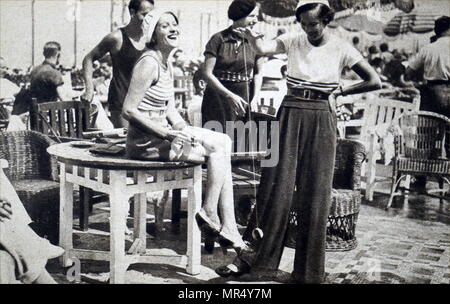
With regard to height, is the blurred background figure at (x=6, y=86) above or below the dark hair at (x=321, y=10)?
below

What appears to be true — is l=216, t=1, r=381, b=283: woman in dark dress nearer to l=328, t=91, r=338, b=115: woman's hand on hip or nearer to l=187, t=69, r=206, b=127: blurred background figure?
l=328, t=91, r=338, b=115: woman's hand on hip

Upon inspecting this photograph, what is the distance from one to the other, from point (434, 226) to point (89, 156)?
299 centimetres

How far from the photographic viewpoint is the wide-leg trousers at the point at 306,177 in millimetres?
4000

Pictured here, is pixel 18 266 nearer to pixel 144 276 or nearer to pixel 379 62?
pixel 144 276

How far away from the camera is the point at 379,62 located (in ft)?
15.6

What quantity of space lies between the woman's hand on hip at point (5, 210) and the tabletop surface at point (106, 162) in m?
0.46

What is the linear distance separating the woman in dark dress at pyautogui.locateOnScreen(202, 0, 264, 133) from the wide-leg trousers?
433 millimetres

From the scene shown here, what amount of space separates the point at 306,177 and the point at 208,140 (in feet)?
2.36

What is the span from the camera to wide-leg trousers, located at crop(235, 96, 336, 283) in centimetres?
400

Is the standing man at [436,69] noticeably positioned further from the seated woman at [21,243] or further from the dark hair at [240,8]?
the seated woman at [21,243]

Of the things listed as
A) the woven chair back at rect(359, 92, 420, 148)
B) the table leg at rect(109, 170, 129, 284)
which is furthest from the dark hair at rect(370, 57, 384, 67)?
the table leg at rect(109, 170, 129, 284)

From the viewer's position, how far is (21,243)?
3.86 m

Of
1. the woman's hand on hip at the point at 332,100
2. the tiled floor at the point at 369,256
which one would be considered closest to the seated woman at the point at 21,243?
the tiled floor at the point at 369,256
